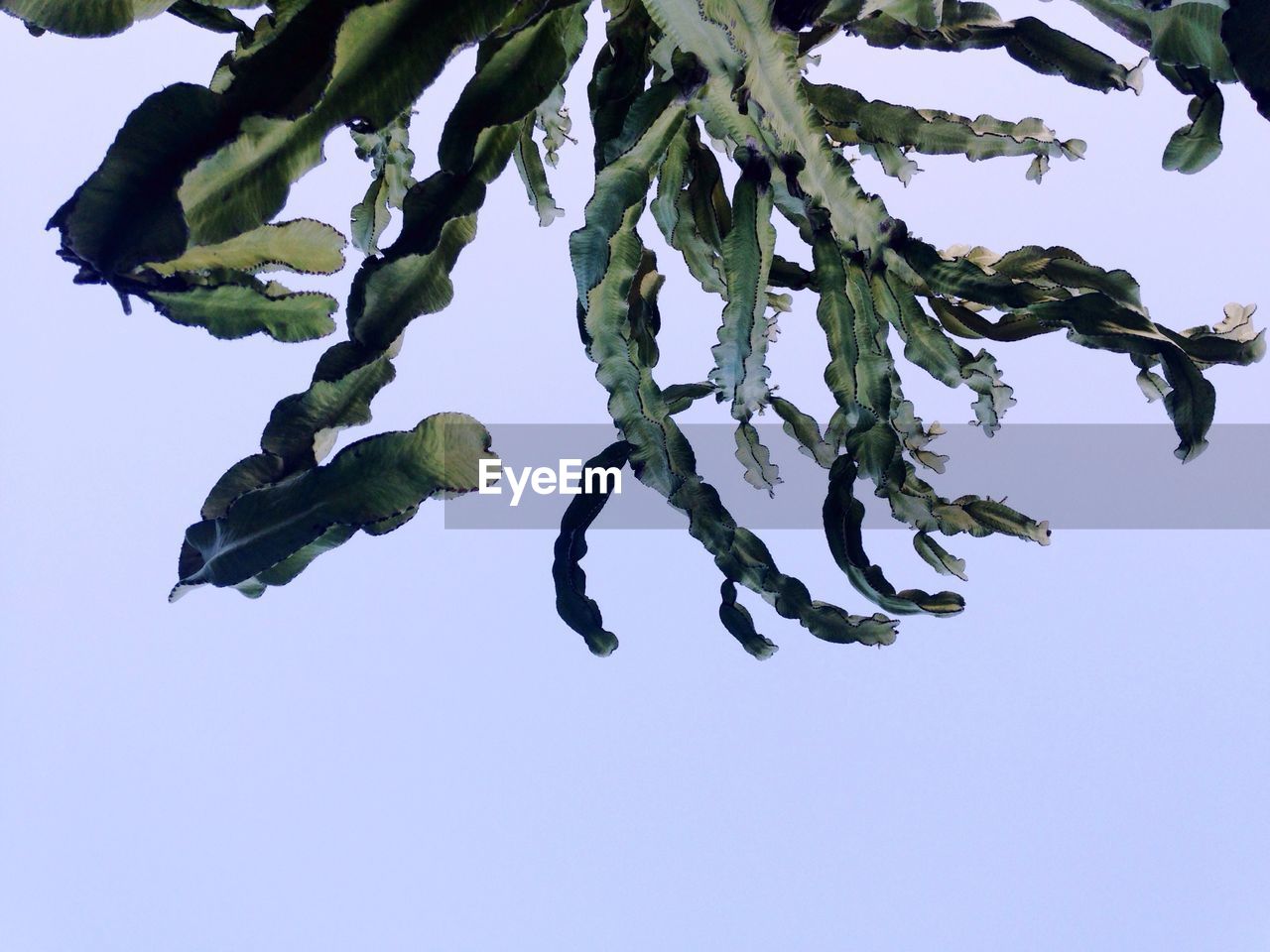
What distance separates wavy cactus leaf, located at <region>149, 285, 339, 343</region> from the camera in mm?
780

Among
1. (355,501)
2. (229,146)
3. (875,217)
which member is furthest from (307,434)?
(875,217)

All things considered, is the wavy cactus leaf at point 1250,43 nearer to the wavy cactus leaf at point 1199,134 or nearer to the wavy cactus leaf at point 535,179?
the wavy cactus leaf at point 1199,134

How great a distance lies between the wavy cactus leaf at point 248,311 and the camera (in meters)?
0.78

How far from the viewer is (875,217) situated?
0.79 meters

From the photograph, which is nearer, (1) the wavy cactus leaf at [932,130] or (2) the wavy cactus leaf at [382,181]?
(1) the wavy cactus leaf at [932,130]

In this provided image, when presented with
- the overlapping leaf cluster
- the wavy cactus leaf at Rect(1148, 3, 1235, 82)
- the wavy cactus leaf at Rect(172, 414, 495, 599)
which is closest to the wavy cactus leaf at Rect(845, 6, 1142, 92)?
the overlapping leaf cluster

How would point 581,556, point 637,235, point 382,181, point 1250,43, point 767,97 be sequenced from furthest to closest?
point 382,181 → point 581,556 → point 637,235 → point 767,97 → point 1250,43

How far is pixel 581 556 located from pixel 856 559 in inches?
10.0

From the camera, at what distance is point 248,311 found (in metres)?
0.82

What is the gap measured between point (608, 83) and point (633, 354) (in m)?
0.23

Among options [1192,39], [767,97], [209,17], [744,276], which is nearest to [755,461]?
[744,276]

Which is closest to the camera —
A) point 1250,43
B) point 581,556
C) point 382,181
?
point 1250,43

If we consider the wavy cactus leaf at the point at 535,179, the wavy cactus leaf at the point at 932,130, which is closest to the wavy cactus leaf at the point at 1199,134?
the wavy cactus leaf at the point at 932,130

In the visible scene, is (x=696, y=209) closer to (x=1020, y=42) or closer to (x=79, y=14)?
(x=1020, y=42)
